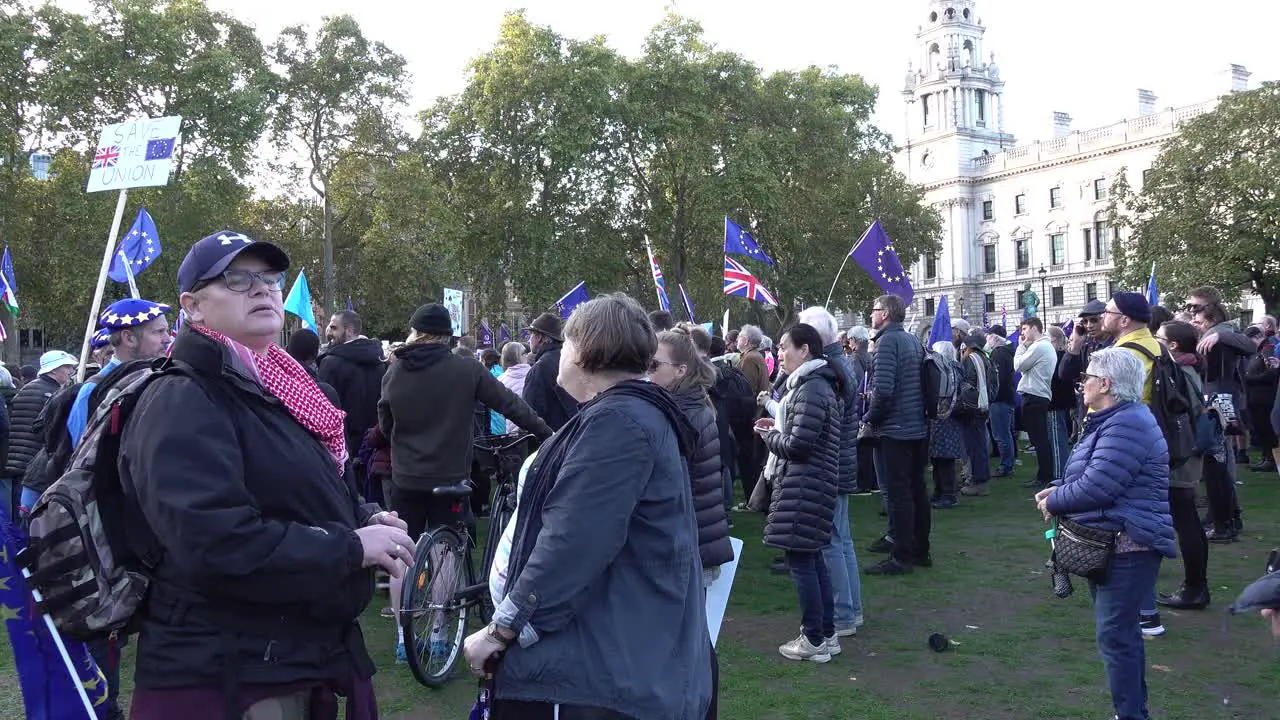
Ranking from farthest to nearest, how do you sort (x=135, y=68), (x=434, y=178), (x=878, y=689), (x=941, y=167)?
(x=941, y=167) → (x=434, y=178) → (x=135, y=68) → (x=878, y=689)

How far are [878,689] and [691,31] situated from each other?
34.5 meters

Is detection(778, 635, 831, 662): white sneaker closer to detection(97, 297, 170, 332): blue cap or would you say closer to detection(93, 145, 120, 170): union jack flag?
detection(97, 297, 170, 332): blue cap

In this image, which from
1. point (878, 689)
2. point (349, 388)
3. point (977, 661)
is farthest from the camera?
point (349, 388)

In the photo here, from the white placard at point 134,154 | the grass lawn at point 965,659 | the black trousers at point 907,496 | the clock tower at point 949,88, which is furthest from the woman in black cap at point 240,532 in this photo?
the clock tower at point 949,88

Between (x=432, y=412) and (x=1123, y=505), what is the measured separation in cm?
374

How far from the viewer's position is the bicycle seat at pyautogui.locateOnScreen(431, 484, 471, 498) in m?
5.83

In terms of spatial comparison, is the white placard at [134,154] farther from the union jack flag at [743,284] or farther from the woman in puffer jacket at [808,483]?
the union jack flag at [743,284]

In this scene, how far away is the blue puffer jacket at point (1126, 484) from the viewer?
449cm

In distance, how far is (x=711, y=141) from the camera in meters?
36.5

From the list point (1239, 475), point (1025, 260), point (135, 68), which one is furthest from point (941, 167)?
point (1239, 475)

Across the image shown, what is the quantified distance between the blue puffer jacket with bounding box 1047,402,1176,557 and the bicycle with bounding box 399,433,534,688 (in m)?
2.70

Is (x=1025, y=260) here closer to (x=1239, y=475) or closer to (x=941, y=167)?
(x=941, y=167)

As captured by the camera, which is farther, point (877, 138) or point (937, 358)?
point (877, 138)

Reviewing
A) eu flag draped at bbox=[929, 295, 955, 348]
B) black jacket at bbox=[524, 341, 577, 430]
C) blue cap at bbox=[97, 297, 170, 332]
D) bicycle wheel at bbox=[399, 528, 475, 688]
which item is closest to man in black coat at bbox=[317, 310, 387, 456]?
black jacket at bbox=[524, 341, 577, 430]
